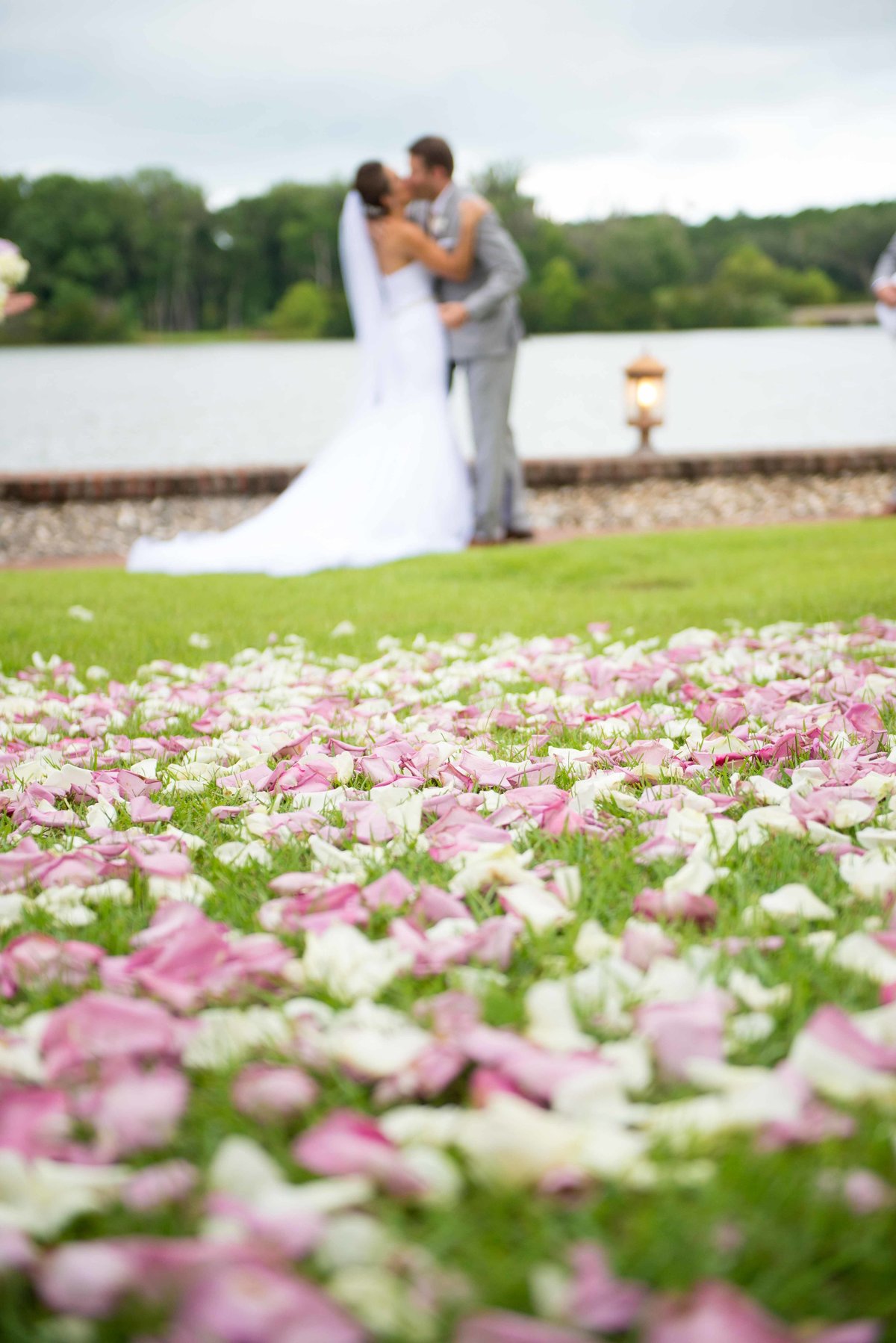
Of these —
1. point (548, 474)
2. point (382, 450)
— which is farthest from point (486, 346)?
point (548, 474)

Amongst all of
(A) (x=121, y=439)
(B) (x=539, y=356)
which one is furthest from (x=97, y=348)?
(A) (x=121, y=439)

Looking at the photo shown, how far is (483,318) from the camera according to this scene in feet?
28.9

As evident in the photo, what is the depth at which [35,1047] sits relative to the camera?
113 cm

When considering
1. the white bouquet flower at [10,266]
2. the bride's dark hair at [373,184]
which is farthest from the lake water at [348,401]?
the white bouquet flower at [10,266]

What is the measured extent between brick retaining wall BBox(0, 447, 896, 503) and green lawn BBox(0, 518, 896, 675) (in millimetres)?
2261

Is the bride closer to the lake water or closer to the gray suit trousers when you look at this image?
the gray suit trousers

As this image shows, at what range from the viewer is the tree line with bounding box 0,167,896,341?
27.8 metres

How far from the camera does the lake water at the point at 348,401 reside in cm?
1534

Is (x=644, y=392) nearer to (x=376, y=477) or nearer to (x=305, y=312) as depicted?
(x=376, y=477)

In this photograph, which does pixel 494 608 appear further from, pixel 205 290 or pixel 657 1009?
pixel 205 290

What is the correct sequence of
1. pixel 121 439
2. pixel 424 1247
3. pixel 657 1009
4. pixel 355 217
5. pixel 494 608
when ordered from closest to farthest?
pixel 424 1247 < pixel 657 1009 < pixel 494 608 < pixel 355 217 < pixel 121 439

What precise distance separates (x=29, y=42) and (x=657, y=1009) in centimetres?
1866

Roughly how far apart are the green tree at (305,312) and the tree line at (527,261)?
0.05 metres

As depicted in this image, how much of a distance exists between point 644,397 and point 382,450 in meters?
4.61
